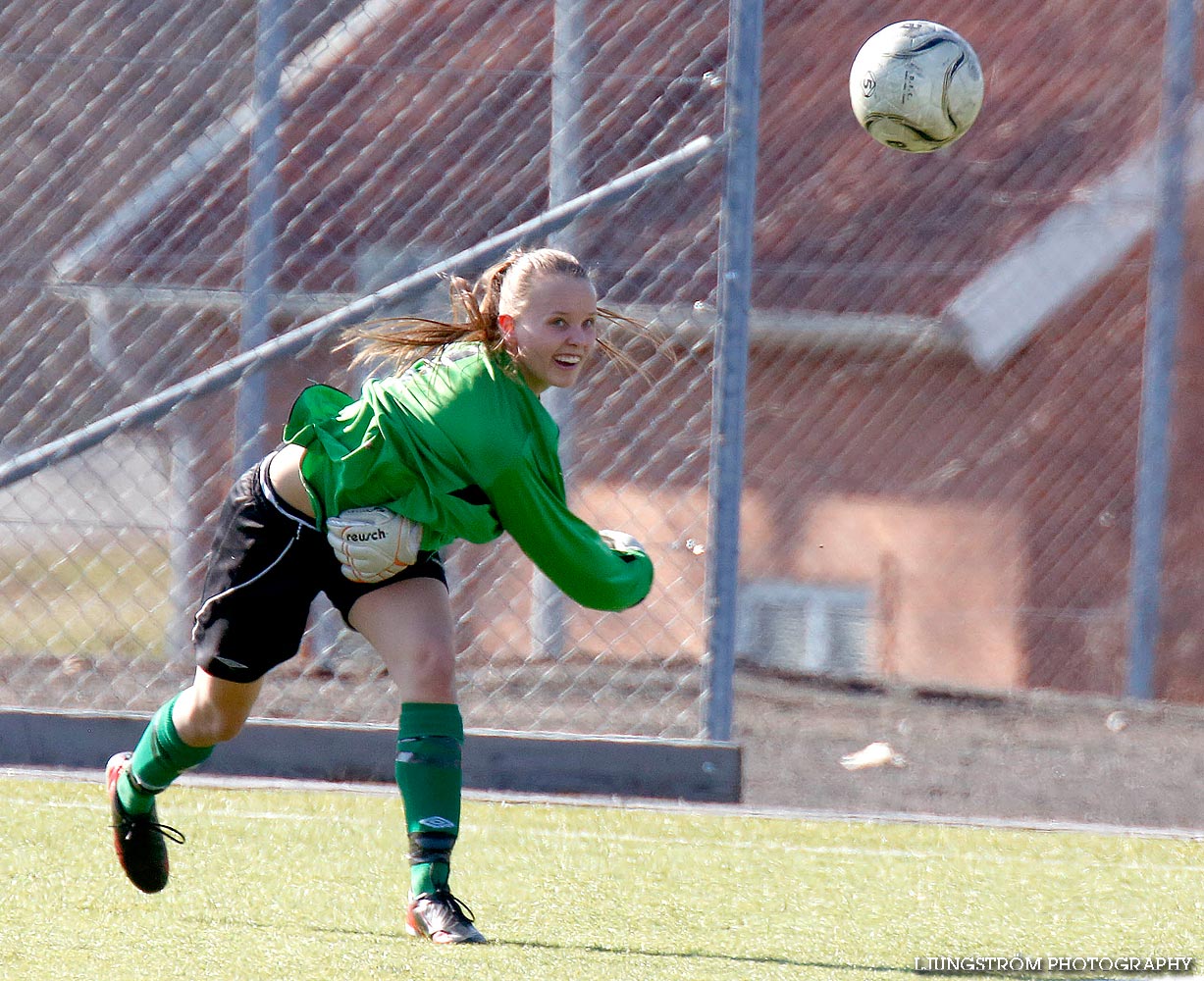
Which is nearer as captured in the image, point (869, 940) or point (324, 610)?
point (869, 940)

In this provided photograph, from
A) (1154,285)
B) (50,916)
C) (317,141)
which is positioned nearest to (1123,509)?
(1154,285)

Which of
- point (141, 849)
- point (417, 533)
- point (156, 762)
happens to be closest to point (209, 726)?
point (156, 762)

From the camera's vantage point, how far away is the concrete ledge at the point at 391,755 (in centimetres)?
506

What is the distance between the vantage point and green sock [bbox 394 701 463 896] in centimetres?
334

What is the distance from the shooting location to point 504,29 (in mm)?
7574

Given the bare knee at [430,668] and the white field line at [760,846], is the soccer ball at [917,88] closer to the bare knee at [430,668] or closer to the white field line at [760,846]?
the white field line at [760,846]

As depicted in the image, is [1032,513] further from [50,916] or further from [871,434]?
[50,916]

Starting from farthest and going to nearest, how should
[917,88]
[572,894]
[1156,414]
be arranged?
[1156,414], [917,88], [572,894]

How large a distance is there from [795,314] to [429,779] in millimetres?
4866

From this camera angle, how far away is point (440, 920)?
128 inches

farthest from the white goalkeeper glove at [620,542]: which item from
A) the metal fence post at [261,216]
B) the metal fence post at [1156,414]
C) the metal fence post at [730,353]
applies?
the metal fence post at [1156,414]

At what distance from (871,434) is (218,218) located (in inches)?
129

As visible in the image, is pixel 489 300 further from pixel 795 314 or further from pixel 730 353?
pixel 795 314

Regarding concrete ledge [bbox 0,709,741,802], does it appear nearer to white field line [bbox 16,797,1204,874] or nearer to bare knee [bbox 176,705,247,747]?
white field line [bbox 16,797,1204,874]
